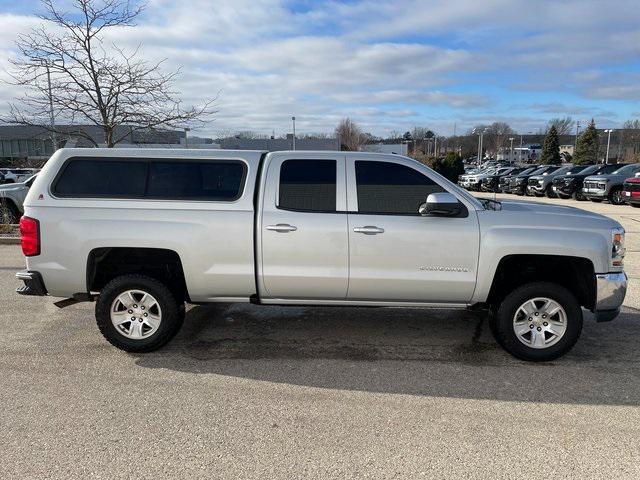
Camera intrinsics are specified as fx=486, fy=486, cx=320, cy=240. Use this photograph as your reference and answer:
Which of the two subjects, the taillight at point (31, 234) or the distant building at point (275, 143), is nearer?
the taillight at point (31, 234)

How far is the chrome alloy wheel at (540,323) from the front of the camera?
4.53 meters

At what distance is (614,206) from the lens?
20359 mm

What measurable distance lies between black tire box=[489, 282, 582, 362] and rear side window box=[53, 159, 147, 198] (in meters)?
3.64

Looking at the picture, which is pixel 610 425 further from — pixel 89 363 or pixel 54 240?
pixel 54 240

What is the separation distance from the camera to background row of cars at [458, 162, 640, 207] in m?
19.9

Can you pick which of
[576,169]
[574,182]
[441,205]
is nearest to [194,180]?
[441,205]

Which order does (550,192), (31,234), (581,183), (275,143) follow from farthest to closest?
1. (275,143)
2. (550,192)
3. (581,183)
4. (31,234)

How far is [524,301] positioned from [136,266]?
376 centimetres

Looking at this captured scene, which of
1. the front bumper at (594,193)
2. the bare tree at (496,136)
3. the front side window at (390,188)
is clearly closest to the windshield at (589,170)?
the front bumper at (594,193)

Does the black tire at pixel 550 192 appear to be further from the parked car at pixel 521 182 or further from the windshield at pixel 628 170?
the windshield at pixel 628 170

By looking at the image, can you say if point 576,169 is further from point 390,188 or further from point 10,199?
point 10,199

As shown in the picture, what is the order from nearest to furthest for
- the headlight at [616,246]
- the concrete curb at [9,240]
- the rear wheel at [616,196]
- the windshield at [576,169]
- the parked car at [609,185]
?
the headlight at [616,246], the concrete curb at [9,240], the rear wheel at [616,196], the parked car at [609,185], the windshield at [576,169]

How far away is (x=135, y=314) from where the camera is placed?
4734 millimetres

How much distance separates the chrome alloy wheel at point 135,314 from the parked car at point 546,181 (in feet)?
82.3
